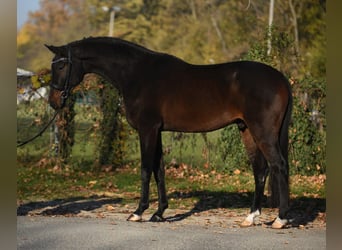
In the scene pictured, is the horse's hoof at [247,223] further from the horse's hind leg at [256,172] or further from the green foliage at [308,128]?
the green foliage at [308,128]

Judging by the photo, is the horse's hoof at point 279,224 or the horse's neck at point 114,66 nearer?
the horse's hoof at point 279,224

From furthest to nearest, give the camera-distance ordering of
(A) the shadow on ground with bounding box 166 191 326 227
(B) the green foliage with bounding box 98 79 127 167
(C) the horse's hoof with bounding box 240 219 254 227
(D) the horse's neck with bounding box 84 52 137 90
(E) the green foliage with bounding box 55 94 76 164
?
(E) the green foliage with bounding box 55 94 76 164, (B) the green foliage with bounding box 98 79 127 167, (A) the shadow on ground with bounding box 166 191 326 227, (D) the horse's neck with bounding box 84 52 137 90, (C) the horse's hoof with bounding box 240 219 254 227

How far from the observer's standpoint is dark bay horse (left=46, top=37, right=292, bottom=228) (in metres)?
7.13

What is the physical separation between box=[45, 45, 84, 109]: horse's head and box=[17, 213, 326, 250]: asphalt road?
160cm

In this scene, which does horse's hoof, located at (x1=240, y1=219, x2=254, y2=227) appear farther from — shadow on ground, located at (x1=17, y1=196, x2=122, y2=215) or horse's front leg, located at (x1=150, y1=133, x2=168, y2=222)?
shadow on ground, located at (x1=17, y1=196, x2=122, y2=215)

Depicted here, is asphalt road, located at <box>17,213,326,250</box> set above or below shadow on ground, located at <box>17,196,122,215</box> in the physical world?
below

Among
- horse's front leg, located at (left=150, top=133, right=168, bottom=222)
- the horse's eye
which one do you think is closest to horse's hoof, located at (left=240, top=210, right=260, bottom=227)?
horse's front leg, located at (left=150, top=133, right=168, bottom=222)

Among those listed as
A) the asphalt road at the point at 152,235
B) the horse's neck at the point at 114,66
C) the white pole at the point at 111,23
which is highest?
the white pole at the point at 111,23

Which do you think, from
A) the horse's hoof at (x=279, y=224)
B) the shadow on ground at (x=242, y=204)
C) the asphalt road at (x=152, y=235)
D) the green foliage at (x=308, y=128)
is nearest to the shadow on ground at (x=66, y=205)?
the asphalt road at (x=152, y=235)

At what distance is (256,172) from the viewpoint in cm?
764

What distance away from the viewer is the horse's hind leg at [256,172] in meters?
7.45

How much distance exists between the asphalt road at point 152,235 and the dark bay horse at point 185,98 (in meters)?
0.35
